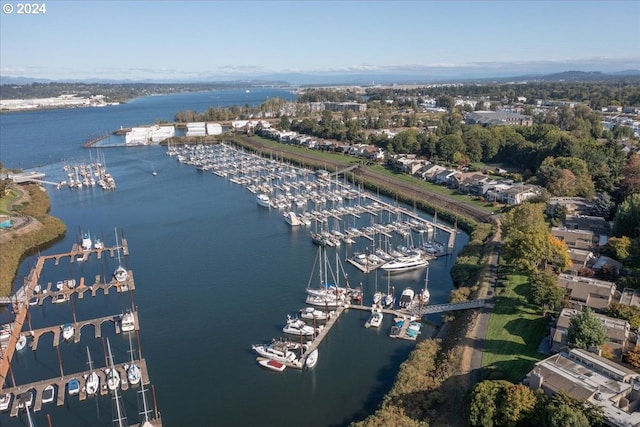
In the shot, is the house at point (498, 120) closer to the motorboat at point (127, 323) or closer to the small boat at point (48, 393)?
the motorboat at point (127, 323)

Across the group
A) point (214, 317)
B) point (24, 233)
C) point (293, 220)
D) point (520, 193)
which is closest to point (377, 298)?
point (214, 317)

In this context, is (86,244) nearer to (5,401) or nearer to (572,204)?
(5,401)

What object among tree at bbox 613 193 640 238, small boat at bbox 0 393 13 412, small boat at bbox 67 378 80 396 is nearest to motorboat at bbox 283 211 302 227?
small boat at bbox 67 378 80 396

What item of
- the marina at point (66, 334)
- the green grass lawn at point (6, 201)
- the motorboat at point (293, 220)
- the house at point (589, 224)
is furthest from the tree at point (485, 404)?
the green grass lawn at point (6, 201)

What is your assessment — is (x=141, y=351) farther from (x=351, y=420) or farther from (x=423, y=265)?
(x=423, y=265)

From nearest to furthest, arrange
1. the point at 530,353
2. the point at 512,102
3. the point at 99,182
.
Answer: the point at 530,353 < the point at 99,182 < the point at 512,102

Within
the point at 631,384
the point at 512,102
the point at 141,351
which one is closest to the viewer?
the point at 631,384

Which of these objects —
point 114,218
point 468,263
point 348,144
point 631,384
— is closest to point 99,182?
point 114,218
